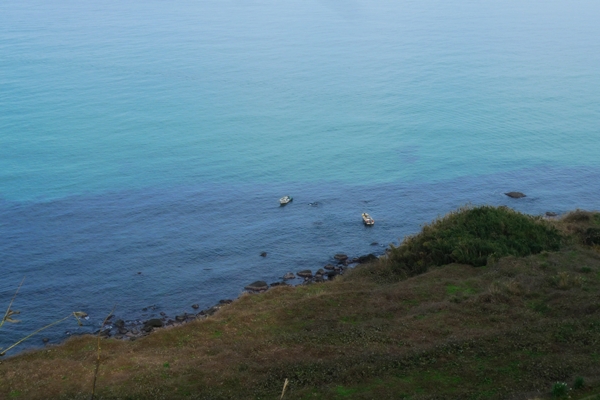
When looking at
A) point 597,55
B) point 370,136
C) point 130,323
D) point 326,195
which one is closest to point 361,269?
point 130,323

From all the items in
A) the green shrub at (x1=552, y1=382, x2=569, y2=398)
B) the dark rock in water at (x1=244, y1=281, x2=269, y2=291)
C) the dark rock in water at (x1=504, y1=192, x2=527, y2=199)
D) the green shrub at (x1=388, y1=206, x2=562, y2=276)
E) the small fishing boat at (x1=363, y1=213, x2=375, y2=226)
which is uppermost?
the green shrub at (x1=552, y1=382, x2=569, y2=398)

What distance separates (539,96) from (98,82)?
6611cm

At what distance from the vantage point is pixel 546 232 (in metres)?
40.3

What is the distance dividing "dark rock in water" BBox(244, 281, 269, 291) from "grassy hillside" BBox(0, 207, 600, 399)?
22.6 ft

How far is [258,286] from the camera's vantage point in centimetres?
4503

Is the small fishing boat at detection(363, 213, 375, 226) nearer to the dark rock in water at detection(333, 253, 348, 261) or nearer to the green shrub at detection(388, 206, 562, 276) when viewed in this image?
the dark rock in water at detection(333, 253, 348, 261)

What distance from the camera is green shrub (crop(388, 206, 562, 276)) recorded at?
125 ft

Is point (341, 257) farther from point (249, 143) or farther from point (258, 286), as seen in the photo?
point (249, 143)

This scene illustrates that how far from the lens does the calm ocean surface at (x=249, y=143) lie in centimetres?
4997

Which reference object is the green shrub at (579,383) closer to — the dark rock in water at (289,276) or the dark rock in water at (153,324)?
the dark rock in water at (153,324)

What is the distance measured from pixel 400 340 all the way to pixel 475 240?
13.8 m

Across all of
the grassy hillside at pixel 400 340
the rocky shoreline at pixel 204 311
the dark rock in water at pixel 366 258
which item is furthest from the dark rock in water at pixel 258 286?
the dark rock in water at pixel 366 258

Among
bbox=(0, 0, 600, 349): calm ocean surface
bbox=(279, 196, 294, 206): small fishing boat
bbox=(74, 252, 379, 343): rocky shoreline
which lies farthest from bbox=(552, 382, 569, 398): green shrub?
bbox=(279, 196, 294, 206): small fishing boat

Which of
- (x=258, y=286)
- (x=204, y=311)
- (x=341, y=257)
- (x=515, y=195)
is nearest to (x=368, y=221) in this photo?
(x=341, y=257)
